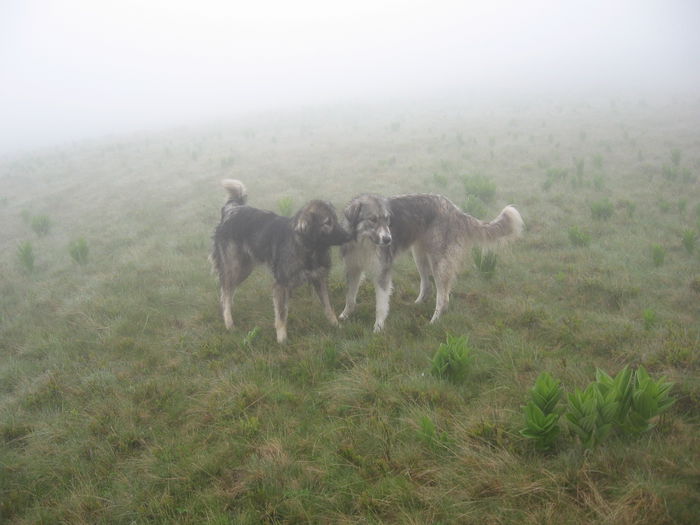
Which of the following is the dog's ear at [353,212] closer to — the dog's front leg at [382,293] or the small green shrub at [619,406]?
the dog's front leg at [382,293]

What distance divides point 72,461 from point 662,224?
8.82 metres

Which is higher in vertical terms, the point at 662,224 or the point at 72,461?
the point at 662,224

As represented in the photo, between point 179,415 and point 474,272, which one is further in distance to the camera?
point 474,272

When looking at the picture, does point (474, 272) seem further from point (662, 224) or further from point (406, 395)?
point (662, 224)

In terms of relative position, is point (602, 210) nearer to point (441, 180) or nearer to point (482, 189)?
point (482, 189)

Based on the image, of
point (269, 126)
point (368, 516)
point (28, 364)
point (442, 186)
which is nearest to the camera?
point (368, 516)

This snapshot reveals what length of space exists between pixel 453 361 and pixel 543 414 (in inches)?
38.7

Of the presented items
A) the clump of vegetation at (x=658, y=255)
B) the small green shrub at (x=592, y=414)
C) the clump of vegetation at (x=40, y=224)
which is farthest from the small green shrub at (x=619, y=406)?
the clump of vegetation at (x=40, y=224)

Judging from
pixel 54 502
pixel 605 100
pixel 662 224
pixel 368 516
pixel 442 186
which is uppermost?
pixel 605 100

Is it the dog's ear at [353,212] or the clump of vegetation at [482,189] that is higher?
the dog's ear at [353,212]

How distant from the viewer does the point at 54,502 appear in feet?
9.48

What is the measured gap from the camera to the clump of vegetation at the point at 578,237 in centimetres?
639

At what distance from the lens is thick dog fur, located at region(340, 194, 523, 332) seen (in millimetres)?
4977

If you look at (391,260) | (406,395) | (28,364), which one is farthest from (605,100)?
(28,364)
